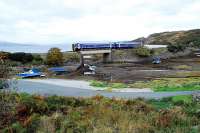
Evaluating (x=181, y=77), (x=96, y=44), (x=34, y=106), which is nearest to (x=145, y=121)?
(x=34, y=106)

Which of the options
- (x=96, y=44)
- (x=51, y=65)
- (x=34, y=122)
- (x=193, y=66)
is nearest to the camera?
(x=34, y=122)

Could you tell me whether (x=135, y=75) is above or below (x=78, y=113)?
below

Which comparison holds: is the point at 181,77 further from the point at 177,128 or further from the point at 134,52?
the point at 177,128

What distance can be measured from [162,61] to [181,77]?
849 inches

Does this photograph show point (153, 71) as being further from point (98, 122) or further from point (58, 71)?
point (98, 122)

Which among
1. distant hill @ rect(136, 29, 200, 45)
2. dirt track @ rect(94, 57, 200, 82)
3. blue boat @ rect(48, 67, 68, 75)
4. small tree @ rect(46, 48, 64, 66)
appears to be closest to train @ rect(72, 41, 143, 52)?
small tree @ rect(46, 48, 64, 66)

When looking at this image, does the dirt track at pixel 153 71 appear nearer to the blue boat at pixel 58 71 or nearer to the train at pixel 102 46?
the blue boat at pixel 58 71

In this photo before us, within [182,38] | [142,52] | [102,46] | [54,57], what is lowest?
[54,57]

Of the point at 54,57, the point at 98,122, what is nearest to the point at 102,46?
the point at 54,57

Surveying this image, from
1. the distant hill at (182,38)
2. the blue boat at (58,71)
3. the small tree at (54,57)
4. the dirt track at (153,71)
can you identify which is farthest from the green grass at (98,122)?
the distant hill at (182,38)

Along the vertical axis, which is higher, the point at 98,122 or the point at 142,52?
the point at 98,122

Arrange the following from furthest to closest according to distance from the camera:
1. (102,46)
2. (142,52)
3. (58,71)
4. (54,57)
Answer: (142,52), (102,46), (54,57), (58,71)

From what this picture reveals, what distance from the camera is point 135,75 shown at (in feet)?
178

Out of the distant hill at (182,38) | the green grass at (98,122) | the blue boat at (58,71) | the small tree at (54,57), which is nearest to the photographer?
the green grass at (98,122)
